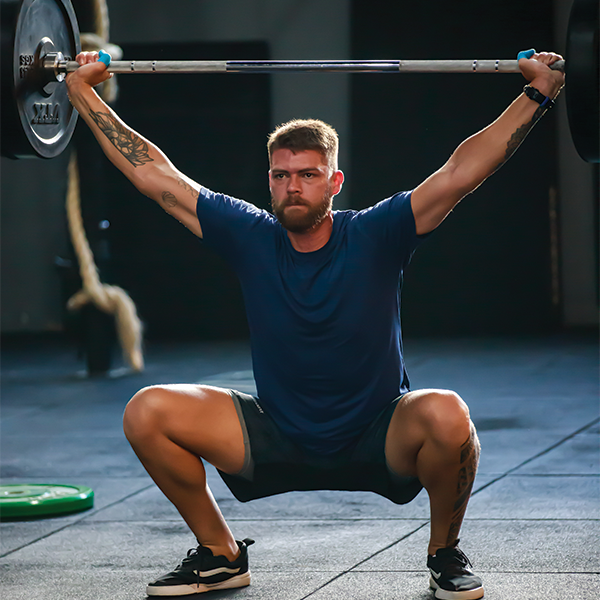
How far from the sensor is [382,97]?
668cm

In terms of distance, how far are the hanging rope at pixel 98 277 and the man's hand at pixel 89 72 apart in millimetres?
2920

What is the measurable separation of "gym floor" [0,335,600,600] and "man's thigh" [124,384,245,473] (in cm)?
28

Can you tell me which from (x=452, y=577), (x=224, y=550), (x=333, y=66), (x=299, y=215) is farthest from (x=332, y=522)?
(x=333, y=66)

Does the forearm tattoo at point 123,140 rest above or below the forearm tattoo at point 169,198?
above

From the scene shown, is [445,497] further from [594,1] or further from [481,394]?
[481,394]

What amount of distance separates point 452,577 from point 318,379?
0.45 meters

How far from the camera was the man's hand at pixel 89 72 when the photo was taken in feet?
6.69

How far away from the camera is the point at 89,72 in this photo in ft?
6.68

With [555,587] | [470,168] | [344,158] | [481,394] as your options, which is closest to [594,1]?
[470,168]

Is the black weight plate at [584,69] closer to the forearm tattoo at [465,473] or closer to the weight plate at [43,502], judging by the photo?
the forearm tattoo at [465,473]

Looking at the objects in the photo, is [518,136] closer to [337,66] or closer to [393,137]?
[337,66]

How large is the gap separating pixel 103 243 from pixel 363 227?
370 centimetres

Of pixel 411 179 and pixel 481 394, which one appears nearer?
pixel 481 394

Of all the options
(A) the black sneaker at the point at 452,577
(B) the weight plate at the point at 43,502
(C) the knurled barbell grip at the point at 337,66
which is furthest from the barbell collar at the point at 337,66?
(B) the weight plate at the point at 43,502
